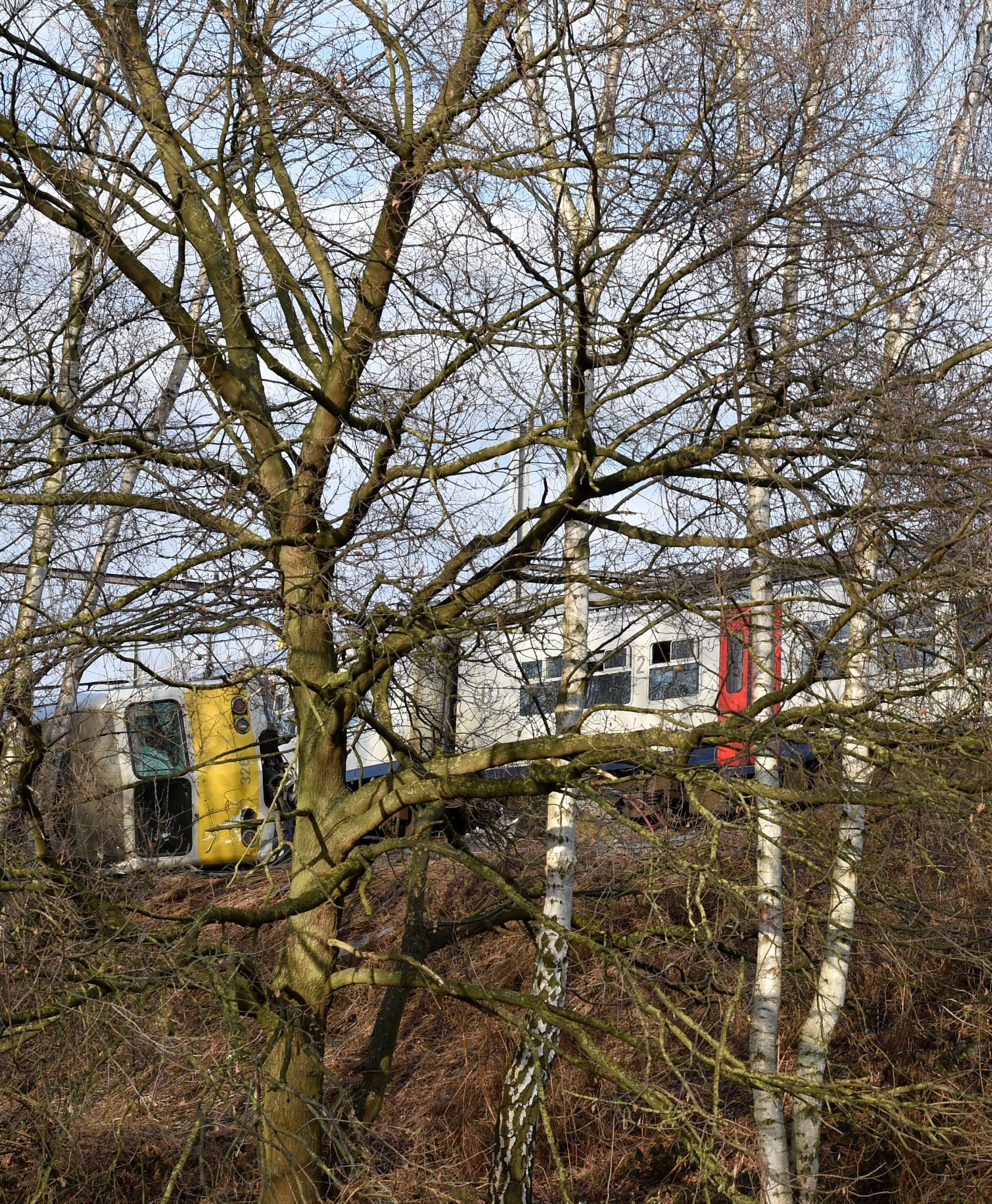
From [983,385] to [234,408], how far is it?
3.82 meters

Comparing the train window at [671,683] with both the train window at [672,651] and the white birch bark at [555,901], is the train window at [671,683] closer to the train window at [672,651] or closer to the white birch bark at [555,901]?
the train window at [672,651]

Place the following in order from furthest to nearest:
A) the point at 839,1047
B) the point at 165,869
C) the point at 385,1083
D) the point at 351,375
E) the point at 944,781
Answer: the point at 165,869 → the point at 839,1047 → the point at 385,1083 → the point at 351,375 → the point at 944,781

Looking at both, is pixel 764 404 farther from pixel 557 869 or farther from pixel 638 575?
pixel 557 869

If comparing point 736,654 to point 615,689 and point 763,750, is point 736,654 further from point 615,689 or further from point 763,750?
point 615,689

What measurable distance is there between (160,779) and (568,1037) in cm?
564

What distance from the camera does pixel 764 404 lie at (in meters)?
6.08

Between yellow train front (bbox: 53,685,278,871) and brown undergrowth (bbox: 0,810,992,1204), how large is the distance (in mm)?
566

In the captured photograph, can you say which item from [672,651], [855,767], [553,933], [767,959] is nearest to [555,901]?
[553,933]

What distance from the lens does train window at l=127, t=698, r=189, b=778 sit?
7270 millimetres

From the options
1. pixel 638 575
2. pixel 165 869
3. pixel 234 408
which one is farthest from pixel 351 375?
pixel 165 869

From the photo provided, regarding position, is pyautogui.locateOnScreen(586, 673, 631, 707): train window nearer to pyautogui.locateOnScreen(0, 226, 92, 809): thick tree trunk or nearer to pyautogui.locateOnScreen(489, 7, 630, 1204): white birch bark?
pyautogui.locateOnScreen(489, 7, 630, 1204): white birch bark

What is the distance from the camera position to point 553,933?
7.49m

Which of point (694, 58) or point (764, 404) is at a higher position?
point (694, 58)

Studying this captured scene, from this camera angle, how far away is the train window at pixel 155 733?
727 centimetres
